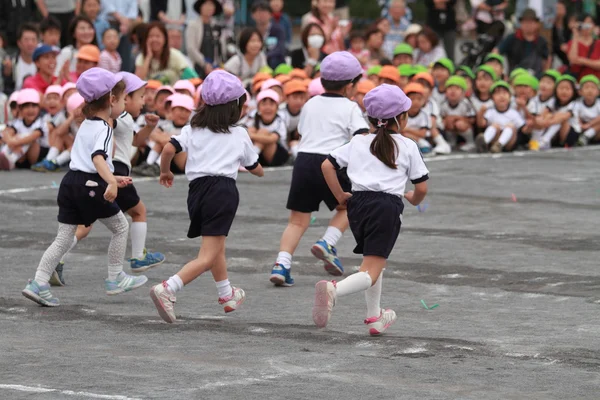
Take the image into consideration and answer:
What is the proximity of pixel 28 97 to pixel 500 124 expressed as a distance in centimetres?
639

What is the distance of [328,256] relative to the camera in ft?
30.5

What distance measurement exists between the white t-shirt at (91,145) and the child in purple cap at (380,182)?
152 cm

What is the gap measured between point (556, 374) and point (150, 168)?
31.8 ft

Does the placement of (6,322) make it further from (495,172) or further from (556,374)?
(495,172)

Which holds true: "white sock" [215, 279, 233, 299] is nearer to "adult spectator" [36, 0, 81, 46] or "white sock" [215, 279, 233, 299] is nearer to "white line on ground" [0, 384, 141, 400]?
"white line on ground" [0, 384, 141, 400]

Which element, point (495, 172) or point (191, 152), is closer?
point (191, 152)

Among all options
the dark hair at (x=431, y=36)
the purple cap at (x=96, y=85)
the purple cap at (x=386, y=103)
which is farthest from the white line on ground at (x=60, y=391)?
the dark hair at (x=431, y=36)

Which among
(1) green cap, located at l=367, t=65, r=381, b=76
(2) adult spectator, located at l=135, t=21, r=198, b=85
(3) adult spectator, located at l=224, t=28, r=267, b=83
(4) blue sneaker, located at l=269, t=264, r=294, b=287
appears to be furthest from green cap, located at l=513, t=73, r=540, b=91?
(4) blue sneaker, located at l=269, t=264, r=294, b=287

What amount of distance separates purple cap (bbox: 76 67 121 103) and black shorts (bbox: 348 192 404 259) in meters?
1.79

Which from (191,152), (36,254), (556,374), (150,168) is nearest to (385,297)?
(191,152)

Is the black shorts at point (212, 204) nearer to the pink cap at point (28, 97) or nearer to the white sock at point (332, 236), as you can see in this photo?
the white sock at point (332, 236)

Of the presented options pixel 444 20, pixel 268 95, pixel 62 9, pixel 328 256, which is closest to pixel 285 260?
pixel 328 256

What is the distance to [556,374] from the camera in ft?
20.6

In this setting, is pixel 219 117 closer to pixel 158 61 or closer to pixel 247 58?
pixel 158 61
